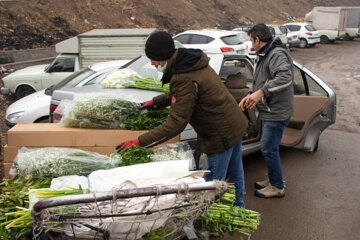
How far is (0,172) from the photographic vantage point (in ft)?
16.7

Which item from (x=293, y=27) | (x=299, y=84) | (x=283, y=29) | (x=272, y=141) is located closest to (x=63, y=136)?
(x=272, y=141)

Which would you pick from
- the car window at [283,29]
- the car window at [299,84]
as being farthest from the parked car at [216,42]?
the car window at [283,29]

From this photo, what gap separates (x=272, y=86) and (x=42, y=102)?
452 cm

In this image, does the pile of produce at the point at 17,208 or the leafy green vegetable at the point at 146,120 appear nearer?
the pile of produce at the point at 17,208

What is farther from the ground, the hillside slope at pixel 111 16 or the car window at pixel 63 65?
the hillside slope at pixel 111 16

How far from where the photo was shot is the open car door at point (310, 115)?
5.34m

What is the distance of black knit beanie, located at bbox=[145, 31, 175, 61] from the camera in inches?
109

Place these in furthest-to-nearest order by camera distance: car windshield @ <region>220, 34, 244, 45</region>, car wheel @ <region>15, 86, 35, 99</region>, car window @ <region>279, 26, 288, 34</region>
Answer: car window @ <region>279, 26, 288, 34</region>, car windshield @ <region>220, 34, 244, 45</region>, car wheel @ <region>15, 86, 35, 99</region>

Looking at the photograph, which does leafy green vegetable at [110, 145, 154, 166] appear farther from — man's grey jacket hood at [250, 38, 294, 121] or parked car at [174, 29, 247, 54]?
parked car at [174, 29, 247, 54]

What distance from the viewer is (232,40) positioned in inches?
583

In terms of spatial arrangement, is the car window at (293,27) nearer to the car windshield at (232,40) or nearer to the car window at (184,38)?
the car windshield at (232,40)

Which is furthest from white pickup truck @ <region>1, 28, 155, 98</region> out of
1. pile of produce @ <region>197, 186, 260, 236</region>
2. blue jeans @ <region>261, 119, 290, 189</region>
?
pile of produce @ <region>197, 186, 260, 236</region>

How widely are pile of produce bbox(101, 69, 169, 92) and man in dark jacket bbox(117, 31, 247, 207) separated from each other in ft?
5.77

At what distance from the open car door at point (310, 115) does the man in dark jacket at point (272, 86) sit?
122cm
